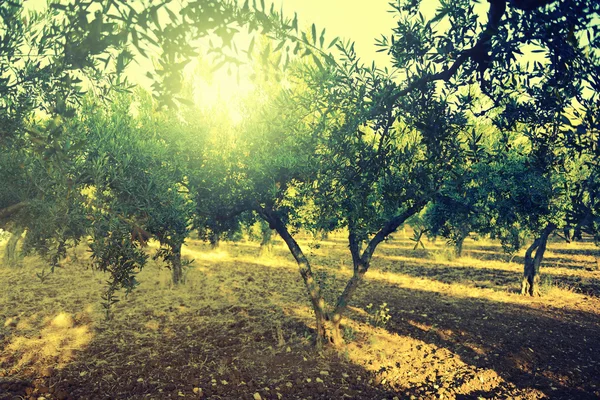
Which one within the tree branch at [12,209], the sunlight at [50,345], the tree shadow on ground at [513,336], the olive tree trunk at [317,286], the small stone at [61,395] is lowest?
the small stone at [61,395]

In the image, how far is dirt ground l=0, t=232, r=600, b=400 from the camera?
10.7 meters

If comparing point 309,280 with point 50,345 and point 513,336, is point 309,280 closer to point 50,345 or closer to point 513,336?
point 513,336

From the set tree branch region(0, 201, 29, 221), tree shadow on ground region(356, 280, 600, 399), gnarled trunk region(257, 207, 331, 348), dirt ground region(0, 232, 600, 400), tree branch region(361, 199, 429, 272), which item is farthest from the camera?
gnarled trunk region(257, 207, 331, 348)

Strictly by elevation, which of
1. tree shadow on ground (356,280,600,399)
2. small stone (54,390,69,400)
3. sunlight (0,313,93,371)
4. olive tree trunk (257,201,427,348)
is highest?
olive tree trunk (257,201,427,348)

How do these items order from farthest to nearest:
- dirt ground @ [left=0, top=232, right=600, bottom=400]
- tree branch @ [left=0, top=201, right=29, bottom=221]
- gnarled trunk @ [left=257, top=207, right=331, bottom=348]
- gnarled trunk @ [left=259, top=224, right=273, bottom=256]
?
1. gnarled trunk @ [left=259, top=224, right=273, bottom=256]
2. gnarled trunk @ [left=257, top=207, right=331, bottom=348]
3. dirt ground @ [left=0, top=232, right=600, bottom=400]
4. tree branch @ [left=0, top=201, right=29, bottom=221]

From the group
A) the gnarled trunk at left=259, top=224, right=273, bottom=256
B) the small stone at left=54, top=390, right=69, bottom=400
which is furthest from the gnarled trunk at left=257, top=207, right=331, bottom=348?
the gnarled trunk at left=259, top=224, right=273, bottom=256

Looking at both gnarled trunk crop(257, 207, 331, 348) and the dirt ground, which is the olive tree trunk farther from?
the dirt ground

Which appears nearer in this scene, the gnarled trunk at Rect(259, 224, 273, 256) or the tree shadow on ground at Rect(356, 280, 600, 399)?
the tree shadow on ground at Rect(356, 280, 600, 399)

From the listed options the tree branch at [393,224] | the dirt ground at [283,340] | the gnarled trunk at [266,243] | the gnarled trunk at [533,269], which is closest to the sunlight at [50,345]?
the dirt ground at [283,340]

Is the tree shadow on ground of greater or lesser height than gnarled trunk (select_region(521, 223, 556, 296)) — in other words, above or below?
below

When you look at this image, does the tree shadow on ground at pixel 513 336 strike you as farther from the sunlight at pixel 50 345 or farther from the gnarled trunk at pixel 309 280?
the sunlight at pixel 50 345

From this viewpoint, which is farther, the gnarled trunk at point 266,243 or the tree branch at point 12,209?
the gnarled trunk at point 266,243

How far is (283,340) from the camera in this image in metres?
13.9

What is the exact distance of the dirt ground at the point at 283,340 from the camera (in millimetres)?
10664
